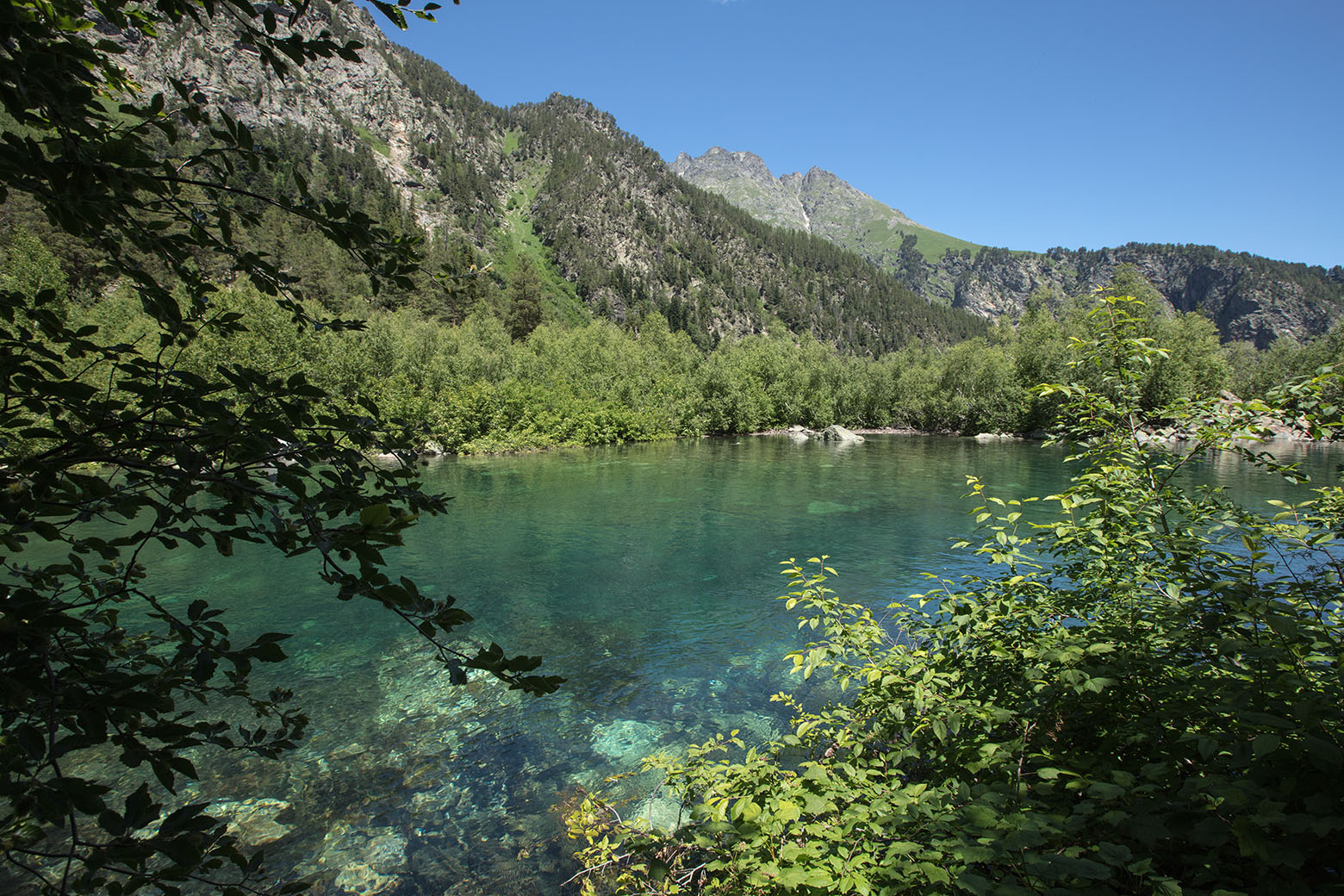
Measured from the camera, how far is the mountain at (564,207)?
449 feet

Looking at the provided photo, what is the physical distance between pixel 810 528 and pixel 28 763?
2007cm

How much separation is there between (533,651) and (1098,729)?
9.72 metres

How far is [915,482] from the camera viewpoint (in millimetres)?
30359

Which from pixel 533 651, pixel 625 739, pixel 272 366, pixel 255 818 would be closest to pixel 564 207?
pixel 272 366

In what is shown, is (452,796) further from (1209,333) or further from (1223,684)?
(1209,333)

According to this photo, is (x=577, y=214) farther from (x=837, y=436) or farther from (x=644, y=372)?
(x=837, y=436)

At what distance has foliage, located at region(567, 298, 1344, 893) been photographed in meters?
2.43

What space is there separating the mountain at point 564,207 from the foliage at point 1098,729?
378 ft

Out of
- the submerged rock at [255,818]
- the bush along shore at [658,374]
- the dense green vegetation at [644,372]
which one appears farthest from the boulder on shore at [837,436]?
the submerged rock at [255,818]

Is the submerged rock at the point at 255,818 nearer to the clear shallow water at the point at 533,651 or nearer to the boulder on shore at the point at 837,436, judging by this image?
the clear shallow water at the point at 533,651

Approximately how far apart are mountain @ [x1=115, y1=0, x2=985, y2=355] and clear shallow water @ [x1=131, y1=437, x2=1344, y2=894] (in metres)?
100

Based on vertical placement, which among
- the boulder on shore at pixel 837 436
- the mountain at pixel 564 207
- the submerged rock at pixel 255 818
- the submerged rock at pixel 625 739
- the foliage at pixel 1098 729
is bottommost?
the submerged rock at pixel 255 818

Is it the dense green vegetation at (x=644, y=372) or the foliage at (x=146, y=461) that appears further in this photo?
the dense green vegetation at (x=644, y=372)

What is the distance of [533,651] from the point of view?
1167 cm
